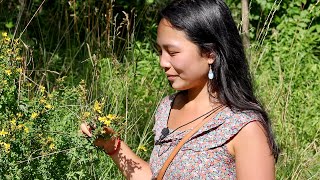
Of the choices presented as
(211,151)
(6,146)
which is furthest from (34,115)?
(211,151)

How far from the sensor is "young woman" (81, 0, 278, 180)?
2.26m

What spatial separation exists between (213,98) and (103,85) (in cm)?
179

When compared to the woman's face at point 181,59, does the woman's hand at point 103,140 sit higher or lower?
lower

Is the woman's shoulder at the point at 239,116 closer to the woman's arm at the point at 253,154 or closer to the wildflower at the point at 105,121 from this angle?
the woman's arm at the point at 253,154

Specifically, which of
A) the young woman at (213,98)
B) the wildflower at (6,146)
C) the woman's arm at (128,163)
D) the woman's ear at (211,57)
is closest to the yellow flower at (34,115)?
the wildflower at (6,146)

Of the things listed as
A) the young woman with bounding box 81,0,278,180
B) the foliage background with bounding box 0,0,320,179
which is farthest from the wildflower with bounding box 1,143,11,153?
the young woman with bounding box 81,0,278,180

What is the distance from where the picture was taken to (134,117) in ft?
12.8

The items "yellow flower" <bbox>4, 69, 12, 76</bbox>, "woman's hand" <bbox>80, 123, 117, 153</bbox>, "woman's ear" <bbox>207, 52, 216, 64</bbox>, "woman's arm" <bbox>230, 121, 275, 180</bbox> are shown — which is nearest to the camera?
"woman's arm" <bbox>230, 121, 275, 180</bbox>

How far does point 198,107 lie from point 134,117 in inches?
58.1

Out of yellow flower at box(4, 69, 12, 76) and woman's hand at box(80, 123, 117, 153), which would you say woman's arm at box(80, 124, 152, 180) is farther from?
yellow flower at box(4, 69, 12, 76)

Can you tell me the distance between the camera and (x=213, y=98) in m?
2.40

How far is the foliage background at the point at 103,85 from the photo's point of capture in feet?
8.59

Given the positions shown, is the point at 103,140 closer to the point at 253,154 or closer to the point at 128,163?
the point at 128,163

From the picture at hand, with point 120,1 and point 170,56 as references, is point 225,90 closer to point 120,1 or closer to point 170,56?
point 170,56
